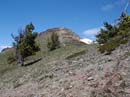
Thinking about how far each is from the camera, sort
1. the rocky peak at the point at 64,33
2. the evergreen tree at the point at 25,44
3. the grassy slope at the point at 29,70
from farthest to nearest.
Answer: the rocky peak at the point at 64,33 → the evergreen tree at the point at 25,44 → the grassy slope at the point at 29,70

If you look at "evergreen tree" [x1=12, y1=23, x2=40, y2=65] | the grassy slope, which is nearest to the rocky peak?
"evergreen tree" [x1=12, y1=23, x2=40, y2=65]

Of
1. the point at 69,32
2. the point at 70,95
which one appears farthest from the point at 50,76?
the point at 69,32

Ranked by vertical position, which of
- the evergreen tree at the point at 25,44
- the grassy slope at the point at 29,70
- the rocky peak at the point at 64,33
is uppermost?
the rocky peak at the point at 64,33

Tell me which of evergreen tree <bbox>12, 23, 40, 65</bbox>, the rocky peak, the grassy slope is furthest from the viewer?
the rocky peak

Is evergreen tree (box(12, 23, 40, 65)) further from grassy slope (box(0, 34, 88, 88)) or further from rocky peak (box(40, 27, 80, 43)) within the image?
rocky peak (box(40, 27, 80, 43))

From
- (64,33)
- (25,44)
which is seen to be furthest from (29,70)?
(64,33)

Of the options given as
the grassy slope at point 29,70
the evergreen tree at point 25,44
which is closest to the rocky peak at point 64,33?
the evergreen tree at point 25,44

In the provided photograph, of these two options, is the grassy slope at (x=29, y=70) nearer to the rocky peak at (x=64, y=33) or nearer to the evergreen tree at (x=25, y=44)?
the evergreen tree at (x=25, y=44)

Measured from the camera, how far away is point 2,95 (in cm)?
2497

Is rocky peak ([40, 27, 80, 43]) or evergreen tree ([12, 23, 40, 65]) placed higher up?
rocky peak ([40, 27, 80, 43])

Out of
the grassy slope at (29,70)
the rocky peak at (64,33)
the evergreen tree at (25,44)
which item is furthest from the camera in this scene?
the rocky peak at (64,33)

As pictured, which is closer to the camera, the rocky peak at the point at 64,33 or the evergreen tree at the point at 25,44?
the evergreen tree at the point at 25,44

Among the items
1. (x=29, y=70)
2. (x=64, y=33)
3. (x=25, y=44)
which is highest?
(x=64, y=33)

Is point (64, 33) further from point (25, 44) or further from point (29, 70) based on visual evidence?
point (29, 70)
